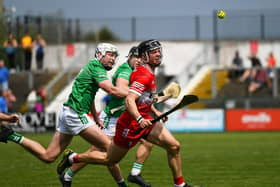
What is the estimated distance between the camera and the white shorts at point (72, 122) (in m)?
11.9

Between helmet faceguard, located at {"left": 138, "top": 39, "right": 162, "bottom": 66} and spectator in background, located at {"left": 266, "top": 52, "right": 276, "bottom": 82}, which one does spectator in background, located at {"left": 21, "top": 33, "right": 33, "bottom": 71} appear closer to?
spectator in background, located at {"left": 266, "top": 52, "right": 276, "bottom": 82}

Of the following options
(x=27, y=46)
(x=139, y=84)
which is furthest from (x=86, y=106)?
(x=27, y=46)

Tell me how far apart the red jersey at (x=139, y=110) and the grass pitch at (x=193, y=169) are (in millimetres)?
1925

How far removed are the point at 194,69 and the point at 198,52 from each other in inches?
83.4

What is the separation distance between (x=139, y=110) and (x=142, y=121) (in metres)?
0.51

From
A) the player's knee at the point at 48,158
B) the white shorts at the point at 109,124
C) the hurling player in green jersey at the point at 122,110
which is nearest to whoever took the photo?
the player's knee at the point at 48,158

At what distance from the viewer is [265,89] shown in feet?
122

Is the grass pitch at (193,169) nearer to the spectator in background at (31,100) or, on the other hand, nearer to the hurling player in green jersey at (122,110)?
the hurling player in green jersey at (122,110)

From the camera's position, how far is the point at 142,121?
436 inches

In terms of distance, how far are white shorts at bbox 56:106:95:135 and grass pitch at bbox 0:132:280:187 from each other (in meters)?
1.58

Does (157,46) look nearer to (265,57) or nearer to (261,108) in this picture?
(261,108)

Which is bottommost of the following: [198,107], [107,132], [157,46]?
[198,107]

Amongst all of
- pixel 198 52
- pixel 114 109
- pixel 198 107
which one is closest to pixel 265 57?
pixel 198 52

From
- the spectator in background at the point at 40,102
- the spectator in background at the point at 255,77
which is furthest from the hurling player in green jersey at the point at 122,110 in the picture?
the spectator in background at the point at 255,77
